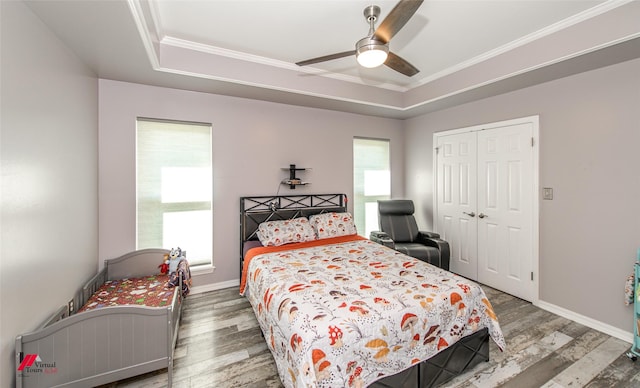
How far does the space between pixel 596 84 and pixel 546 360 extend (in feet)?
8.42

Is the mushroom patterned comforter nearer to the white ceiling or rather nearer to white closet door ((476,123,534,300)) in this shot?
white closet door ((476,123,534,300))

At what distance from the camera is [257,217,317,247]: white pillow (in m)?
3.10

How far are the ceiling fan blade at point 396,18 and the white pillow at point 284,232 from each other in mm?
2231

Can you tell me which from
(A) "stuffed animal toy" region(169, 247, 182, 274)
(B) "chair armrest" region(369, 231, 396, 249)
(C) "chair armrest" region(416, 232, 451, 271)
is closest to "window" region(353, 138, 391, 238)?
(B) "chair armrest" region(369, 231, 396, 249)

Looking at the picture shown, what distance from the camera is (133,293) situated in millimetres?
2322

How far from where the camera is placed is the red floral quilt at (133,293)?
84.1 inches

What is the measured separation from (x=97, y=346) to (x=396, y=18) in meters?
2.78

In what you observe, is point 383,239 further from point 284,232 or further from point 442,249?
point 284,232

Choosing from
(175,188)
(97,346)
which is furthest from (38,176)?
(175,188)

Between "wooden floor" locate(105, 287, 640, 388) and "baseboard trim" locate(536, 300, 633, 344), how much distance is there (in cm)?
7

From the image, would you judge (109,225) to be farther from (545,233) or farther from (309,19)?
(545,233)

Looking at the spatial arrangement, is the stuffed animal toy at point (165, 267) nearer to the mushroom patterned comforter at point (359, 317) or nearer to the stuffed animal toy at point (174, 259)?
the stuffed animal toy at point (174, 259)

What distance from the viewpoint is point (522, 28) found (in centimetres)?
242

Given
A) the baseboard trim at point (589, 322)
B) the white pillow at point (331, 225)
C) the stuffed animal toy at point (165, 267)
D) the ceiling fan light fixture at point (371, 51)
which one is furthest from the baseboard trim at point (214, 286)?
the baseboard trim at point (589, 322)
